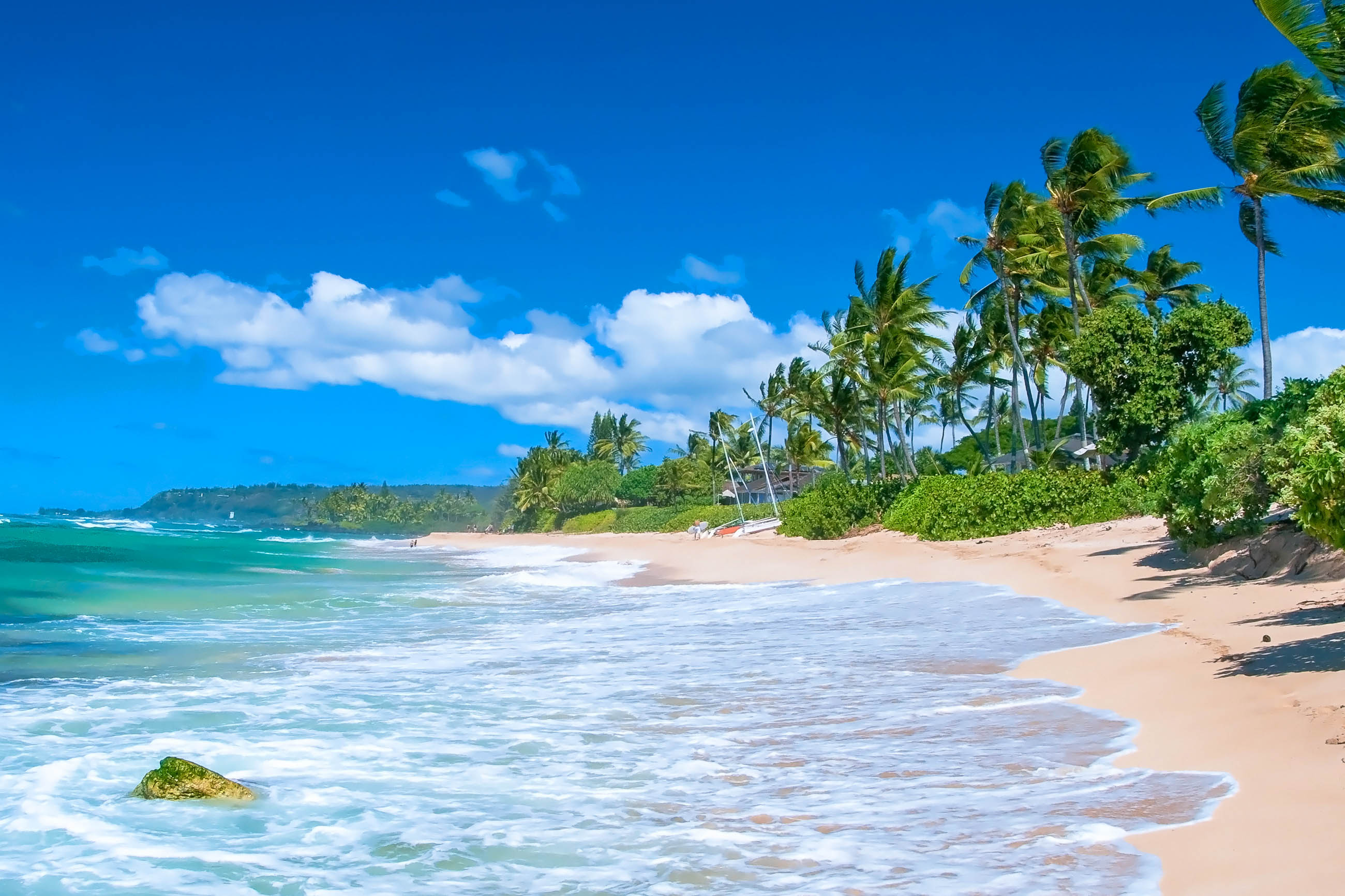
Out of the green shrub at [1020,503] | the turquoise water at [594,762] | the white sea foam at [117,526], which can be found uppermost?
the white sea foam at [117,526]

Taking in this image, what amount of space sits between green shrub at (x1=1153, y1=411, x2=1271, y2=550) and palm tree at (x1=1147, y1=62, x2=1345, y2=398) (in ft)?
12.2

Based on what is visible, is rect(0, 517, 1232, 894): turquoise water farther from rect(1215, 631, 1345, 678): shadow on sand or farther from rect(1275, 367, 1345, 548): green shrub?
rect(1275, 367, 1345, 548): green shrub

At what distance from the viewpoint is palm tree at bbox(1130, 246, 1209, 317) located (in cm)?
3733

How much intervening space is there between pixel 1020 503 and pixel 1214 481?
549 inches

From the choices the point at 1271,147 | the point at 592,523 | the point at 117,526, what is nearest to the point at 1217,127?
the point at 1271,147

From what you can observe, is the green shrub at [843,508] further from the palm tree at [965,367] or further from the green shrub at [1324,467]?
the green shrub at [1324,467]

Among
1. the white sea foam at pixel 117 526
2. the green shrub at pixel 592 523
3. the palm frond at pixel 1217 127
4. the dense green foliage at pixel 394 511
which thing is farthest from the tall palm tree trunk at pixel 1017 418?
the dense green foliage at pixel 394 511

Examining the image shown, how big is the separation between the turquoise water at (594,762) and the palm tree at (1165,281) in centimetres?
2919

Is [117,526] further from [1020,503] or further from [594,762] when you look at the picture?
[594,762]

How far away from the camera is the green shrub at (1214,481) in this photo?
35.9ft

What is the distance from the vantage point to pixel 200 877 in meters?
4.25

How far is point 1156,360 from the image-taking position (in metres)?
22.4

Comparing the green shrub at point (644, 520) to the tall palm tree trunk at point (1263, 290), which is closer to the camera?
the tall palm tree trunk at point (1263, 290)

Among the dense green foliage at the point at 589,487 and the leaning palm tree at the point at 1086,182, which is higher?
the leaning palm tree at the point at 1086,182
